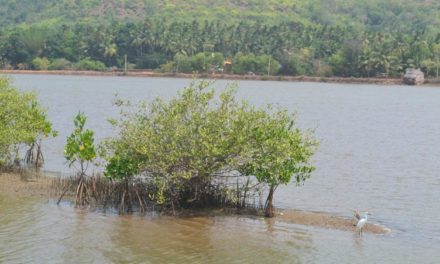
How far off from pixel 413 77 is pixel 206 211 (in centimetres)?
12643

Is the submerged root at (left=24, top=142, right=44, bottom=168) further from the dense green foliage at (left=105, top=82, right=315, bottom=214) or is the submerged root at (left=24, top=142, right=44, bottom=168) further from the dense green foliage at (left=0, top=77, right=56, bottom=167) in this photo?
the dense green foliage at (left=105, top=82, right=315, bottom=214)

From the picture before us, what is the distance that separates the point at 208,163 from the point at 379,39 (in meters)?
143

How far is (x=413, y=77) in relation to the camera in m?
143

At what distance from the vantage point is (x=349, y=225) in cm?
2300

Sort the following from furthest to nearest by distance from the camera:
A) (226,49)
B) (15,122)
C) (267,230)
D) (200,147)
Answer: (226,49) < (15,122) < (200,147) < (267,230)

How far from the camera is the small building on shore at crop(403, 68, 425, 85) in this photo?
14250 centimetres

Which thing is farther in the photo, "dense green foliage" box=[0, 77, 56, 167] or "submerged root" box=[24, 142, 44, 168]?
"submerged root" box=[24, 142, 44, 168]

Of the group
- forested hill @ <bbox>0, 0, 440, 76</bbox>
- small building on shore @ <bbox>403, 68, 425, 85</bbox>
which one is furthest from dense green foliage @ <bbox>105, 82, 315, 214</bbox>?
forested hill @ <bbox>0, 0, 440, 76</bbox>

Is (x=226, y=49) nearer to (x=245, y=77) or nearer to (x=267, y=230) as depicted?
(x=245, y=77)

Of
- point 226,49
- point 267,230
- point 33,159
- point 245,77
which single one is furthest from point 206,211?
point 226,49

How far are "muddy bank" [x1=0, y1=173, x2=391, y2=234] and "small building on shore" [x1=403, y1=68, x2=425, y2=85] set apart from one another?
123 meters

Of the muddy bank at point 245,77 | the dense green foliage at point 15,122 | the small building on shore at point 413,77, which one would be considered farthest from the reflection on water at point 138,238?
the small building on shore at point 413,77

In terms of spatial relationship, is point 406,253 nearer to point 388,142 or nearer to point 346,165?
point 346,165

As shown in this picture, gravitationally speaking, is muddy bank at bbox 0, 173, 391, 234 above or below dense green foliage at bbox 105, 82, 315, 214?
below
